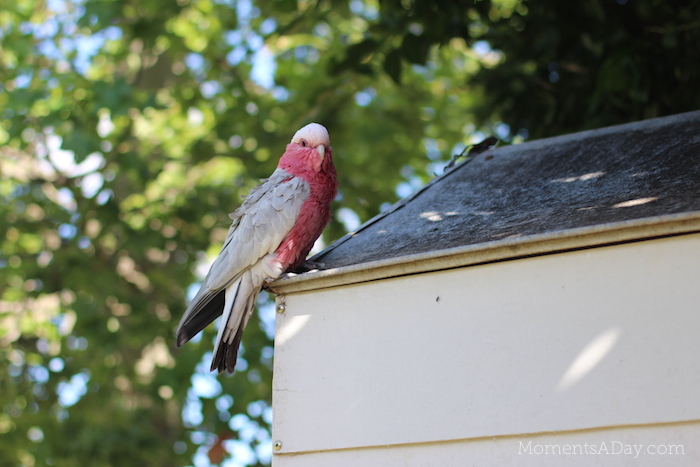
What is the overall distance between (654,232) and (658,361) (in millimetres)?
373

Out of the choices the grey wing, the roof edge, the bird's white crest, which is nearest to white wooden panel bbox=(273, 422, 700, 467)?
the roof edge

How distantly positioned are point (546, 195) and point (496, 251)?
0.53 meters

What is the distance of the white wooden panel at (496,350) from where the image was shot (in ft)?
6.90

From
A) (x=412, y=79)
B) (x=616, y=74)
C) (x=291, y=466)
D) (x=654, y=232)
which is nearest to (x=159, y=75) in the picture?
(x=412, y=79)

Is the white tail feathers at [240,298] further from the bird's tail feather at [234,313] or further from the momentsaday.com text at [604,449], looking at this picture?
the momentsaday.com text at [604,449]

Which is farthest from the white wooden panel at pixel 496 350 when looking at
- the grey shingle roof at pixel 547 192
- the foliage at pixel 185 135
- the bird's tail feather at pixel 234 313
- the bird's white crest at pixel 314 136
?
the foliage at pixel 185 135

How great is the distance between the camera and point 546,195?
275 centimetres

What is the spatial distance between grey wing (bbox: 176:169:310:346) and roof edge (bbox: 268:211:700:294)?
20 cm

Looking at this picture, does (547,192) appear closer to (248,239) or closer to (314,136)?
(314,136)

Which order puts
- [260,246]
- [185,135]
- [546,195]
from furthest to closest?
1. [185,135]
2. [260,246]
3. [546,195]

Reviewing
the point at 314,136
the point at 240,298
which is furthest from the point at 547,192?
the point at 240,298

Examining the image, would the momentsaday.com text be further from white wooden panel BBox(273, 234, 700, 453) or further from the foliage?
the foliage

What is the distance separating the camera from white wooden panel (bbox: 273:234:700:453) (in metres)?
2.10

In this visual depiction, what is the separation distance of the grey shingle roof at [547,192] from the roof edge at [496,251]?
0.13 feet
